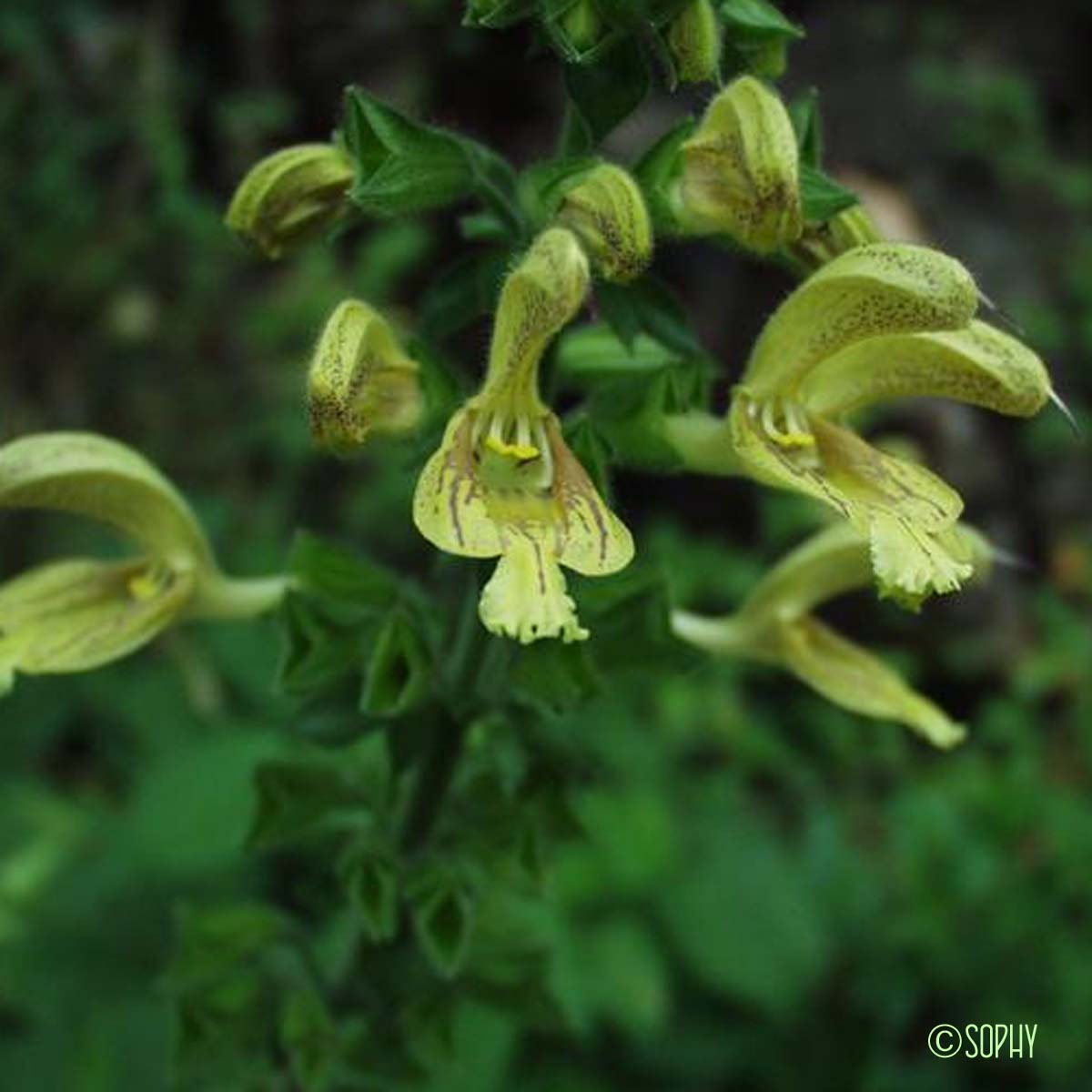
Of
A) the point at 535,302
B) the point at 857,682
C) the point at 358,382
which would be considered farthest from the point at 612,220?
the point at 857,682

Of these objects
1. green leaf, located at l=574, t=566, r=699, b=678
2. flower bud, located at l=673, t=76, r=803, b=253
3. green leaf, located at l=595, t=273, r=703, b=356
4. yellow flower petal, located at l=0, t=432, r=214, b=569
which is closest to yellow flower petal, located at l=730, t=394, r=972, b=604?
green leaf, located at l=595, t=273, r=703, b=356

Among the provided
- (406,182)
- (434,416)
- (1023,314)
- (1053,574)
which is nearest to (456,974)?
(434,416)

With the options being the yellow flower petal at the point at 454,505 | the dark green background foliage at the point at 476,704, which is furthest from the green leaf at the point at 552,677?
the yellow flower petal at the point at 454,505

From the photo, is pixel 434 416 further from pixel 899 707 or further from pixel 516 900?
pixel 516 900

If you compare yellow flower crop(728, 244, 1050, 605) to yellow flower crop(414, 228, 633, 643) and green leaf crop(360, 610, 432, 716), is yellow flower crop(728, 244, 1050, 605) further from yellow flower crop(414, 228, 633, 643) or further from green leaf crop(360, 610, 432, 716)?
green leaf crop(360, 610, 432, 716)

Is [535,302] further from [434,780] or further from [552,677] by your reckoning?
[434,780]
